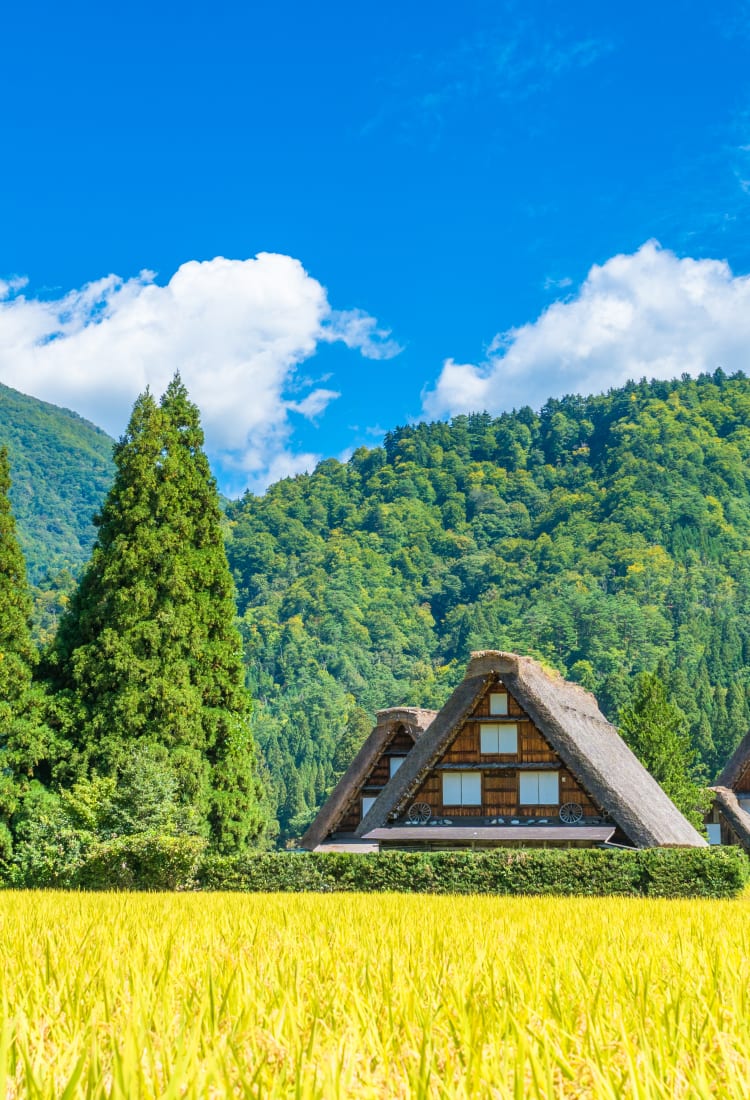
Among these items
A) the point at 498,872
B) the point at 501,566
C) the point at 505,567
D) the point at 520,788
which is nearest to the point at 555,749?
the point at 520,788

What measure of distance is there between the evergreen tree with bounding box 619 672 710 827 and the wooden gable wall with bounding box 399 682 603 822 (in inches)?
617

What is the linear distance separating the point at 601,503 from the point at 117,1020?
108832 millimetres

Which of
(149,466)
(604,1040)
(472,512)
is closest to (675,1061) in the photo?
(604,1040)

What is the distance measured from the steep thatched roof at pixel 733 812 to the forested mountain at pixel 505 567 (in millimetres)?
35347

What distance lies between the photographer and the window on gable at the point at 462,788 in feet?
83.3

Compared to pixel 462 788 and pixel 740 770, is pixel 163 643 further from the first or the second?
pixel 740 770

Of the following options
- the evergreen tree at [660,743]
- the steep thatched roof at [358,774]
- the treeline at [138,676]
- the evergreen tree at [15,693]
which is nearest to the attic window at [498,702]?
the steep thatched roof at [358,774]

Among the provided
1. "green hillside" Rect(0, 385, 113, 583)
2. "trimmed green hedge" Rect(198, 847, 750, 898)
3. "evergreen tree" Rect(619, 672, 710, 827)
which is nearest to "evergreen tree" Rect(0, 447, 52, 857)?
"trimmed green hedge" Rect(198, 847, 750, 898)

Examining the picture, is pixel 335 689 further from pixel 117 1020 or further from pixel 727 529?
pixel 117 1020

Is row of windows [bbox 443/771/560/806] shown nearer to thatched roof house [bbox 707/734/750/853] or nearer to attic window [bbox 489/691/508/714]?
attic window [bbox 489/691/508/714]

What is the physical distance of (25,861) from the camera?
71.2 ft

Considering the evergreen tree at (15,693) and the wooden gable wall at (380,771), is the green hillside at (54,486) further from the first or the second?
the evergreen tree at (15,693)

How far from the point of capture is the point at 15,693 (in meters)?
25.0

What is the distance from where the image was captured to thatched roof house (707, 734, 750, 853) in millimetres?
34781
